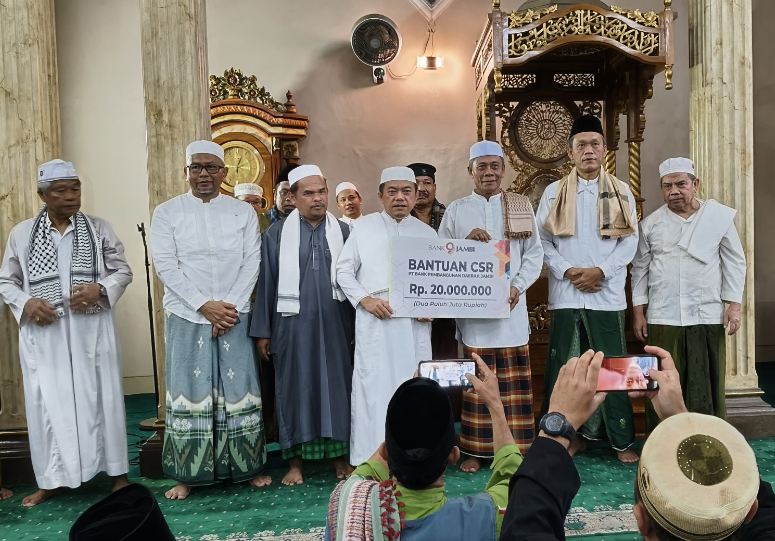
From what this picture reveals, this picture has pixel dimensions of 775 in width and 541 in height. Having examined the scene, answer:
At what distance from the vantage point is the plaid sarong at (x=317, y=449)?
13.3 ft

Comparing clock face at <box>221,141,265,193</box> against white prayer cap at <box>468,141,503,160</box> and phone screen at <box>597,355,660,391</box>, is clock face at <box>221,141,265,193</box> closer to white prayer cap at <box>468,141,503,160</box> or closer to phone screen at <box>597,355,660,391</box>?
white prayer cap at <box>468,141,503,160</box>

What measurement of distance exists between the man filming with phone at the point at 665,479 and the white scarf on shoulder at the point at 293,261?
114 inches

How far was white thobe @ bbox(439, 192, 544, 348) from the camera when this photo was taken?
419 cm


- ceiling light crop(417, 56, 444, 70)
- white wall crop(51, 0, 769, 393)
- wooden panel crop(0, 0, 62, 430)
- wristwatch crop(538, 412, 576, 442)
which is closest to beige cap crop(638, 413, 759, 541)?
wristwatch crop(538, 412, 576, 442)

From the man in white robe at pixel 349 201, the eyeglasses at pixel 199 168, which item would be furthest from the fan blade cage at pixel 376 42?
the eyeglasses at pixel 199 168

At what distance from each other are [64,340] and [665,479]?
364cm

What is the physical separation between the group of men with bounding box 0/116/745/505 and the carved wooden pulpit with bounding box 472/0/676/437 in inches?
40.0

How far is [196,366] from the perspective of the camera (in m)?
3.87

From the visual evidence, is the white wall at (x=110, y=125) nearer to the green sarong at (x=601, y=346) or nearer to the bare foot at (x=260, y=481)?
the bare foot at (x=260, y=481)

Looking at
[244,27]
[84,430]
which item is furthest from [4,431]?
[244,27]

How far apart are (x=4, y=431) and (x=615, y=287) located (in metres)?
4.05

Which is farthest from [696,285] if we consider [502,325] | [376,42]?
[376,42]

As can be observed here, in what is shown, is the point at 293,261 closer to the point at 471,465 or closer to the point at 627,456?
the point at 471,465

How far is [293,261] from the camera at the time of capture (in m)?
4.11
